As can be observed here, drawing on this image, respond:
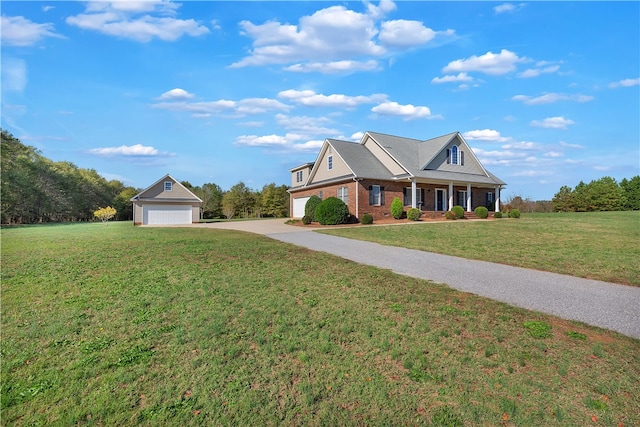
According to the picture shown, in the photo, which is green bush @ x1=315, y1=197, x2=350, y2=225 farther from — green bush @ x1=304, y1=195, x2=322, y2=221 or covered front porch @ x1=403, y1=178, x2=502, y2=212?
covered front porch @ x1=403, y1=178, x2=502, y2=212

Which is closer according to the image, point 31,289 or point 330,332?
point 330,332

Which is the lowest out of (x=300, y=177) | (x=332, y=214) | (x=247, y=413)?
(x=247, y=413)

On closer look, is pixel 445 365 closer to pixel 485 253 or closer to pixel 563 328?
pixel 563 328

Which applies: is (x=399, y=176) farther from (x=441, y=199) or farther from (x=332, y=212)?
(x=332, y=212)

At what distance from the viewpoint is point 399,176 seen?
24844 mm

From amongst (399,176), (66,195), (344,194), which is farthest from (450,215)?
(66,195)

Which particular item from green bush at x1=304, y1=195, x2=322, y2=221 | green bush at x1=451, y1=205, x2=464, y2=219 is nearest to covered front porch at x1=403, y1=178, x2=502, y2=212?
green bush at x1=451, y1=205, x2=464, y2=219

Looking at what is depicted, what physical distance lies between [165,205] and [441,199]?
83.7ft

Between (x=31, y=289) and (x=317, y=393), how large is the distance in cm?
607

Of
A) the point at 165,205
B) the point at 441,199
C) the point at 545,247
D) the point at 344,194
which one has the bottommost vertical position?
the point at 545,247

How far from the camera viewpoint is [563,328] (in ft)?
14.9

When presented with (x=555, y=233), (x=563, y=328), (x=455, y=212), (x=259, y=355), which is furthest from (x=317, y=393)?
(x=455, y=212)

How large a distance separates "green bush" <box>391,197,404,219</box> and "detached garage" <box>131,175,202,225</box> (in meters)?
20.3

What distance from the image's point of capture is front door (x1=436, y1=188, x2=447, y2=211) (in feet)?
89.8
